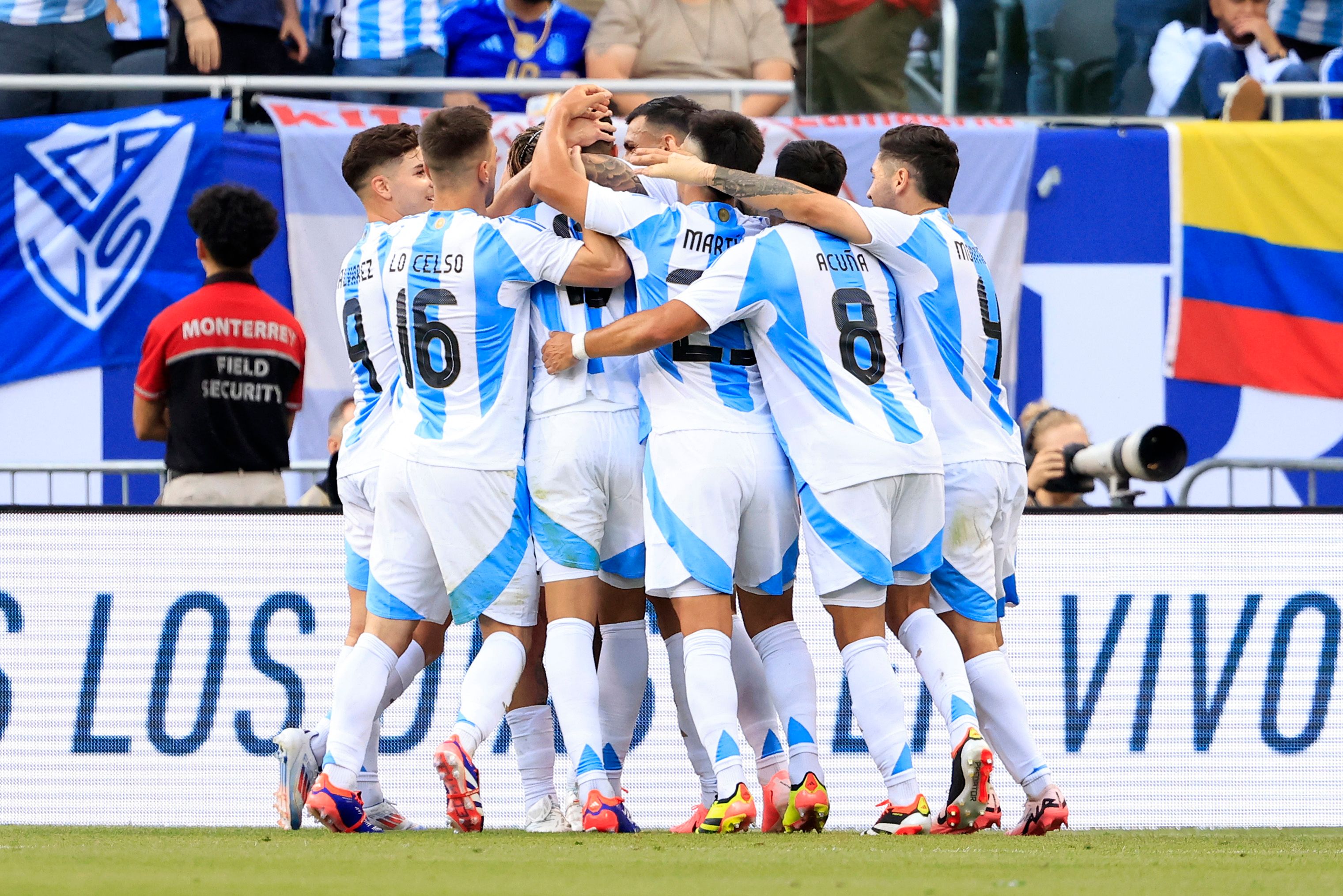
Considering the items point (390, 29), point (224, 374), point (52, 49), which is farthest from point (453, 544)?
point (52, 49)

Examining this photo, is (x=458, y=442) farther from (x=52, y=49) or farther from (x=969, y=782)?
(x=52, y=49)

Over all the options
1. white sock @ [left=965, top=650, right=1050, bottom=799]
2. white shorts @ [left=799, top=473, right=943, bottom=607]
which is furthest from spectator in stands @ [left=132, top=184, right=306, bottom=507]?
white sock @ [left=965, top=650, right=1050, bottom=799]

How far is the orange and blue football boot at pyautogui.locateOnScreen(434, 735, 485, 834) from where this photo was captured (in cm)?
512

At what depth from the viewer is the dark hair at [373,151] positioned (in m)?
6.28

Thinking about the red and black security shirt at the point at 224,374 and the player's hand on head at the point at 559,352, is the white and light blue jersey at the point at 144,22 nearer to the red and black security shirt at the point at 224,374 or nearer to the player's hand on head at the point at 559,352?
the red and black security shirt at the point at 224,374

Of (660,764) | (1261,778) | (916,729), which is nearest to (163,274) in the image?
(660,764)

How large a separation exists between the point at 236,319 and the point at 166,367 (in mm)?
337

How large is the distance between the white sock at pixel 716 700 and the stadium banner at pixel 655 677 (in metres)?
1.65

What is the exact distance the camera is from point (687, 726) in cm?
618

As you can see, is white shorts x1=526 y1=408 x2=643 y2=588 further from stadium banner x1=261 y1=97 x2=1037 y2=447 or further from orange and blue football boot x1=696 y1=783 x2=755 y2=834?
stadium banner x1=261 y1=97 x2=1037 y2=447

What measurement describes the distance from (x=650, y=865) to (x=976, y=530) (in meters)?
2.03

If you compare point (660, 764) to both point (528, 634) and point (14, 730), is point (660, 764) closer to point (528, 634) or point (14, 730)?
point (528, 634)

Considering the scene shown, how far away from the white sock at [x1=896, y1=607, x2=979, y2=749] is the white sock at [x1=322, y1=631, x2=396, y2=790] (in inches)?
66.8

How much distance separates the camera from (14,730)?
6941 millimetres
